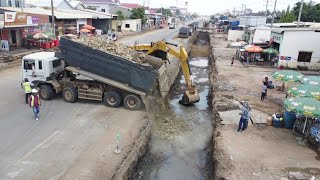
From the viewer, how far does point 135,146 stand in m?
11.5

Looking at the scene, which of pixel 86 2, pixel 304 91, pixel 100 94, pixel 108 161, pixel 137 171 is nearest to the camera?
pixel 108 161

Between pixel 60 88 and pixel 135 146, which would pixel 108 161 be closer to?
pixel 135 146

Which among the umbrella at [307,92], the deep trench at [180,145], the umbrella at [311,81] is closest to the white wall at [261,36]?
the deep trench at [180,145]

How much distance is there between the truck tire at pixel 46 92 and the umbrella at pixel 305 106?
37.4 ft

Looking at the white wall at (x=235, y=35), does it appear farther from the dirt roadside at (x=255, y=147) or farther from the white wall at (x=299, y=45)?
the dirt roadside at (x=255, y=147)

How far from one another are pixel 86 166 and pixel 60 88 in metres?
7.53

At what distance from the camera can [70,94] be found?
635 inches

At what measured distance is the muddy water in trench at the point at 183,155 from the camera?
1116cm

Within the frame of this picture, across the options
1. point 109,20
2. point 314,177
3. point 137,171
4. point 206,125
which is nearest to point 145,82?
point 206,125

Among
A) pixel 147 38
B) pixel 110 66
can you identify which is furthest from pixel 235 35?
pixel 110 66

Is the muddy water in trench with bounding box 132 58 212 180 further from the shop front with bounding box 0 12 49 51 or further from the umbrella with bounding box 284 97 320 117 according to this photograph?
the shop front with bounding box 0 12 49 51

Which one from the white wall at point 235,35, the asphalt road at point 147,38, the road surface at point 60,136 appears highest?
the white wall at point 235,35

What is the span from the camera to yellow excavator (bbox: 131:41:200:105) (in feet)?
54.1

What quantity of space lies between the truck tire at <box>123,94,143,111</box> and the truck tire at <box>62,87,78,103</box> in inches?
105
